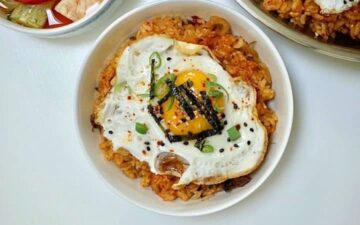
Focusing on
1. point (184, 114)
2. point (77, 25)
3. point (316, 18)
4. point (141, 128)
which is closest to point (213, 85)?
point (184, 114)

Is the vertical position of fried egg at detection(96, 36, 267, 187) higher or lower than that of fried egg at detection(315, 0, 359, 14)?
lower

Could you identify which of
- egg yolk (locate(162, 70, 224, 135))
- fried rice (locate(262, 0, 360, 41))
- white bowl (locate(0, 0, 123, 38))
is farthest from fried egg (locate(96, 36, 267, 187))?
fried rice (locate(262, 0, 360, 41))

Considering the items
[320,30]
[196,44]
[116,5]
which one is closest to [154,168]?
[196,44]

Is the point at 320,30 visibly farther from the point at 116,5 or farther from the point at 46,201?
the point at 46,201

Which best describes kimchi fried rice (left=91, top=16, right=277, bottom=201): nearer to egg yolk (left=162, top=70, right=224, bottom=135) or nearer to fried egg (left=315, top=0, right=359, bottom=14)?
egg yolk (left=162, top=70, right=224, bottom=135)

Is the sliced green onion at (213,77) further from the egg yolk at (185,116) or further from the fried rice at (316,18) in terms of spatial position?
the fried rice at (316,18)

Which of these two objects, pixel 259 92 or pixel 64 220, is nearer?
pixel 259 92
